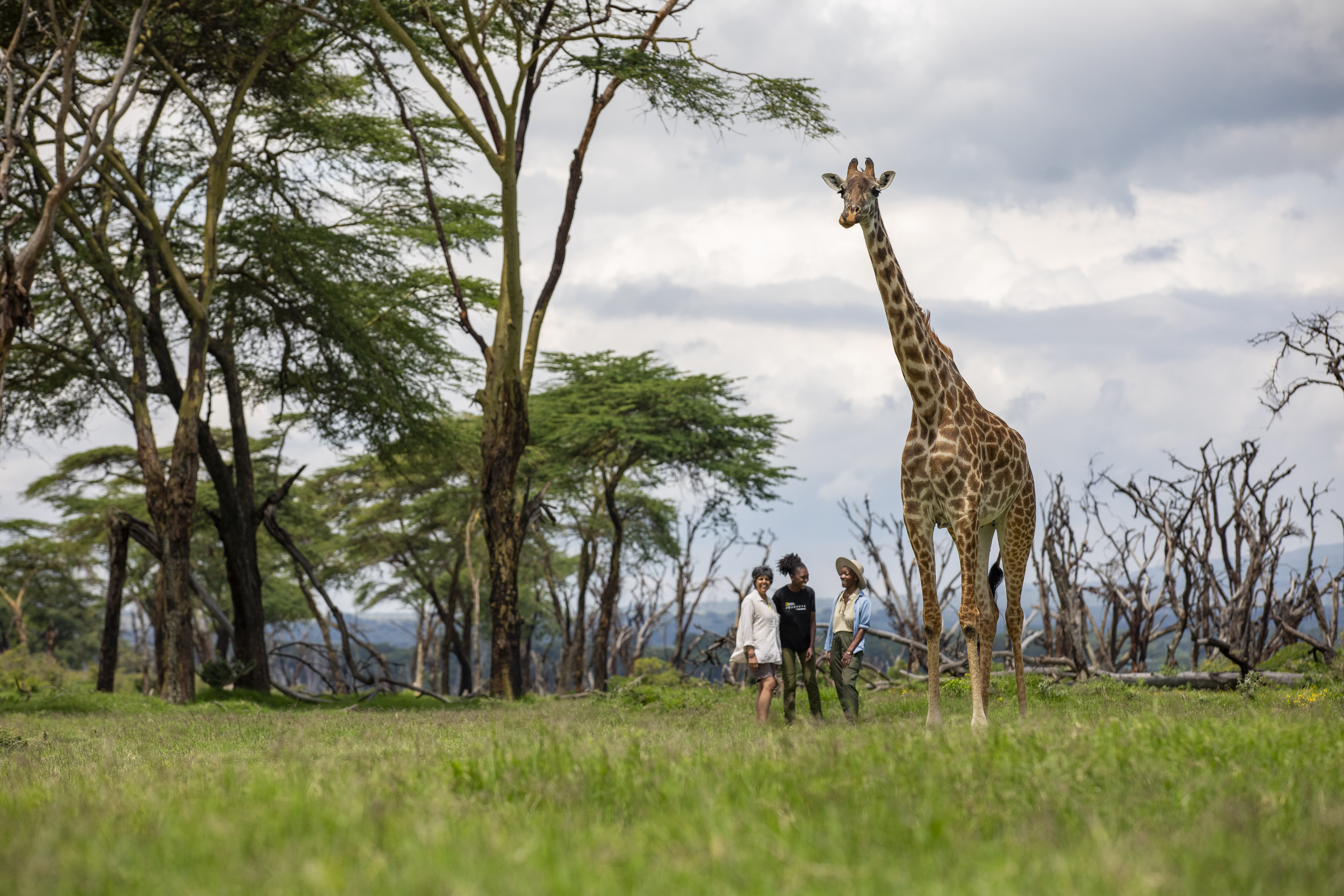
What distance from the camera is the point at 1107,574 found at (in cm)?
2050

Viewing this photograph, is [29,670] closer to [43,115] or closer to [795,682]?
[43,115]

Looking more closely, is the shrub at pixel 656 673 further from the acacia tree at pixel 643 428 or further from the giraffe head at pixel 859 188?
the giraffe head at pixel 859 188

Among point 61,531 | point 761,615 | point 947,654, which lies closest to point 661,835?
point 761,615

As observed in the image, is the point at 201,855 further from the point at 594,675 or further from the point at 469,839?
the point at 594,675

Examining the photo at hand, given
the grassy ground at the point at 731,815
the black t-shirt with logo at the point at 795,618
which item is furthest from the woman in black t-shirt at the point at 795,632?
the grassy ground at the point at 731,815

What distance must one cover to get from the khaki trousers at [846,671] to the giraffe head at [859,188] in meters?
4.19

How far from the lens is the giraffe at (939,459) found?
8.54 metres

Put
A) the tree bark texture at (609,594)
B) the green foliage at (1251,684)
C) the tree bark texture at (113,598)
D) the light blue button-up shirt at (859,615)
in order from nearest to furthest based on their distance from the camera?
the light blue button-up shirt at (859,615), the green foliage at (1251,684), the tree bark texture at (113,598), the tree bark texture at (609,594)

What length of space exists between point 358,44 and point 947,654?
15.7m

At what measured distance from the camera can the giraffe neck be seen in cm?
891

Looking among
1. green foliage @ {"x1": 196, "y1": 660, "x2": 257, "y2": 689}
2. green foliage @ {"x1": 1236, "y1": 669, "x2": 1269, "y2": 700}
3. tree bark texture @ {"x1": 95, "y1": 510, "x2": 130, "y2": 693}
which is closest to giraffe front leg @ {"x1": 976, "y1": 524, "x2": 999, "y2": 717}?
green foliage @ {"x1": 1236, "y1": 669, "x2": 1269, "y2": 700}

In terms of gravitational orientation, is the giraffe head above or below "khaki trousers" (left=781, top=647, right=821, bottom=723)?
above

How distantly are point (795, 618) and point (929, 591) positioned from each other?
96.0 inches

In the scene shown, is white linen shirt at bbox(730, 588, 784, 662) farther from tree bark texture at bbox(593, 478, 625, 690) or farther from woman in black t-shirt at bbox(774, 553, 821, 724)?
tree bark texture at bbox(593, 478, 625, 690)
